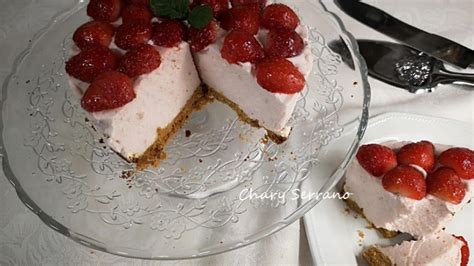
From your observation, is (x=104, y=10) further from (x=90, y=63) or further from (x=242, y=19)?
(x=242, y=19)

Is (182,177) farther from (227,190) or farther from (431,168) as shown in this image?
(431,168)

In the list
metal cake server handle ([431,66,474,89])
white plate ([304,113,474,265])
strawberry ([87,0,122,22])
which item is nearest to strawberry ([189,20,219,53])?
strawberry ([87,0,122,22])

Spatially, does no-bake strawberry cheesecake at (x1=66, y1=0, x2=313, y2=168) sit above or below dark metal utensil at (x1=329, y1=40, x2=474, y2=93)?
above

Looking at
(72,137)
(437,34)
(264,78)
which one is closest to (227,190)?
(264,78)

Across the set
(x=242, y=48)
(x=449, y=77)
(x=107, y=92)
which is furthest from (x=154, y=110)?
(x=449, y=77)

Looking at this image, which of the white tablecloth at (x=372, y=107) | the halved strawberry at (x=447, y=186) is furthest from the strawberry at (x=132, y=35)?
the halved strawberry at (x=447, y=186)

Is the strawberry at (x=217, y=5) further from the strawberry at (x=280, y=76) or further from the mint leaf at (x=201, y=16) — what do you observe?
the strawberry at (x=280, y=76)

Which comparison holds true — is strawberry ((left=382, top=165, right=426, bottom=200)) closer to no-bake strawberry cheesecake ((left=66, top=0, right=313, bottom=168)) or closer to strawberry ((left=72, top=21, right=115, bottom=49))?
no-bake strawberry cheesecake ((left=66, top=0, right=313, bottom=168))
